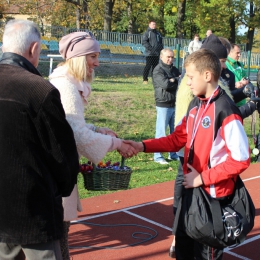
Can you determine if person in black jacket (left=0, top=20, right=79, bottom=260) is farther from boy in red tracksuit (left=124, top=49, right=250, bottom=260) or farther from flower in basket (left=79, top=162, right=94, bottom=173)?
flower in basket (left=79, top=162, right=94, bottom=173)

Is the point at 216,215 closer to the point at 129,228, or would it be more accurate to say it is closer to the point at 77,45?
the point at 77,45

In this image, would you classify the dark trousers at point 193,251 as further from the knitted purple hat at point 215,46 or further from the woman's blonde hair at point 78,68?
the knitted purple hat at point 215,46

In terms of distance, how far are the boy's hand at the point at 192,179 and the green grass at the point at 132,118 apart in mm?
4655

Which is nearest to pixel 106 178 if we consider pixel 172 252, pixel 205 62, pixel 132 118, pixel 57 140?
pixel 205 62

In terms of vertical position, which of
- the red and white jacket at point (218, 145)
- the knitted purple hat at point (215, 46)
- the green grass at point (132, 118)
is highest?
the knitted purple hat at point (215, 46)

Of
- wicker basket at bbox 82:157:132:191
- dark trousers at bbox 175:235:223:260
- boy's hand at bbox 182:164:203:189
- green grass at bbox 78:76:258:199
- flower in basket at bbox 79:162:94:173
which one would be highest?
boy's hand at bbox 182:164:203:189

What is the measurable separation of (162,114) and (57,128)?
7.20 meters

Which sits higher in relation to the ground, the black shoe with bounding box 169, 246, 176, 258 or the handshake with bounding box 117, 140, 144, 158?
the handshake with bounding box 117, 140, 144, 158

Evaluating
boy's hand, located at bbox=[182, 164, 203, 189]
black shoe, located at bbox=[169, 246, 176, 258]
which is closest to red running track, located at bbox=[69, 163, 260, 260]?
black shoe, located at bbox=[169, 246, 176, 258]

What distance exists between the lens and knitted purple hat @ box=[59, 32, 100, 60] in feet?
12.8

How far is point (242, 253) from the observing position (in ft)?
18.1

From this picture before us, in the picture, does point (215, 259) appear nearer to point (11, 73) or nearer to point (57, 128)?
point (57, 128)

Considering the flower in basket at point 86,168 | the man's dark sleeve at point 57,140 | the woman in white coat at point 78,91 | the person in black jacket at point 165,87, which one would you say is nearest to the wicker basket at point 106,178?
the flower in basket at point 86,168

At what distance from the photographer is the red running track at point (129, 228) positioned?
5457 millimetres
